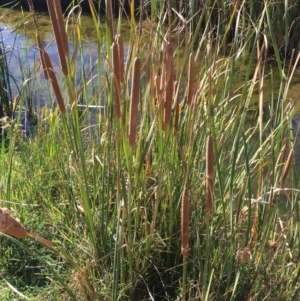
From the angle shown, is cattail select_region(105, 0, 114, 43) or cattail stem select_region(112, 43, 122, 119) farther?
cattail select_region(105, 0, 114, 43)

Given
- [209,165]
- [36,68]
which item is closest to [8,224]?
[209,165]

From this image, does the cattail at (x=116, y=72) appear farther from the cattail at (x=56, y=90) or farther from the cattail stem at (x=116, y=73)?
the cattail at (x=56, y=90)

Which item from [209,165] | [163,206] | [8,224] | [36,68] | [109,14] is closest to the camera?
[8,224]

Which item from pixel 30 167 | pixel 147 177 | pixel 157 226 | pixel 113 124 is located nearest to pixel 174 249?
pixel 157 226

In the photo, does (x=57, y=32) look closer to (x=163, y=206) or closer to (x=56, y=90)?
(x=56, y=90)

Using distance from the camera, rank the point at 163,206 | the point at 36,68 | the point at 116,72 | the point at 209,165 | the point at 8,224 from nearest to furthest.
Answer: the point at 8,224
the point at 209,165
the point at 116,72
the point at 163,206
the point at 36,68

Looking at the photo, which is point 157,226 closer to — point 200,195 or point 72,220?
point 200,195

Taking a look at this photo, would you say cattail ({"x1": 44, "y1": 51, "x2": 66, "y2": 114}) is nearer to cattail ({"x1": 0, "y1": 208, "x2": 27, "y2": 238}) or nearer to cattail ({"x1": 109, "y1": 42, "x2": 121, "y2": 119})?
cattail ({"x1": 109, "y1": 42, "x2": 121, "y2": 119})

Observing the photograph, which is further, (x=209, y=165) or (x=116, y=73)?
(x=116, y=73)

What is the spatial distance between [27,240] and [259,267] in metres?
0.70

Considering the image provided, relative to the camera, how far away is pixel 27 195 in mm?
1712

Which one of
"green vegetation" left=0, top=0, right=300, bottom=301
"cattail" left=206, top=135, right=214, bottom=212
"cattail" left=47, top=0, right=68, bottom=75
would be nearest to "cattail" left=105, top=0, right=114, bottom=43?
"green vegetation" left=0, top=0, right=300, bottom=301

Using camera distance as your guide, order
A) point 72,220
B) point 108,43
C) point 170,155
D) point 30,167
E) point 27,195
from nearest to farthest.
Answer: point 108,43
point 170,155
point 72,220
point 27,195
point 30,167

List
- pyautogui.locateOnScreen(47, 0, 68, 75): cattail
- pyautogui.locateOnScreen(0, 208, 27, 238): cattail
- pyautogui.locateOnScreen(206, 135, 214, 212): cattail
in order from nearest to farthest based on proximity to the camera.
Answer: pyautogui.locateOnScreen(0, 208, 27, 238): cattail
pyautogui.locateOnScreen(206, 135, 214, 212): cattail
pyautogui.locateOnScreen(47, 0, 68, 75): cattail
